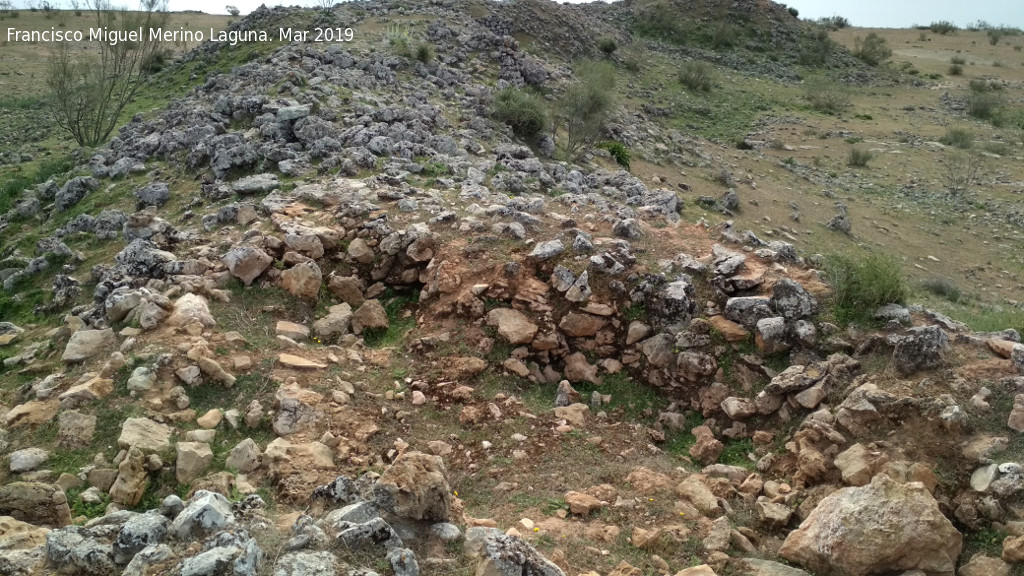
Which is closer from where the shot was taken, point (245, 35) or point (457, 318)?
point (457, 318)

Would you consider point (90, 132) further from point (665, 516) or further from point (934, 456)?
point (934, 456)

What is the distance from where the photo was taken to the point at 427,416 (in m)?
6.11

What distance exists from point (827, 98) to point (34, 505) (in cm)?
3100

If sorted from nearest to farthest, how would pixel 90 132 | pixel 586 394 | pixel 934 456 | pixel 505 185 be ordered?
pixel 934 456, pixel 586 394, pixel 505 185, pixel 90 132

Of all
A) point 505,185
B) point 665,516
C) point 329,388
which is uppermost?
point 505,185

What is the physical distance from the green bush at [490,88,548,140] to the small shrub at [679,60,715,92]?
46.9 ft

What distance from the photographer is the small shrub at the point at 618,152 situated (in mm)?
16984

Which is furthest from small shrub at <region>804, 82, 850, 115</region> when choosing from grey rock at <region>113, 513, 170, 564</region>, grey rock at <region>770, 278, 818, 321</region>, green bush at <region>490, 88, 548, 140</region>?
grey rock at <region>113, 513, 170, 564</region>

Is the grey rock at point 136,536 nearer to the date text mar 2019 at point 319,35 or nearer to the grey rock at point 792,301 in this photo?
the grey rock at point 792,301

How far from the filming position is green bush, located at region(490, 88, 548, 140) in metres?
15.4

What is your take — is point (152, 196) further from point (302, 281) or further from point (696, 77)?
point (696, 77)

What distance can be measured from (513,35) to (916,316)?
20.2m

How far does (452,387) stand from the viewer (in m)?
6.46

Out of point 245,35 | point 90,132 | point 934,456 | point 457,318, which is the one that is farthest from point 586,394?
point 245,35
